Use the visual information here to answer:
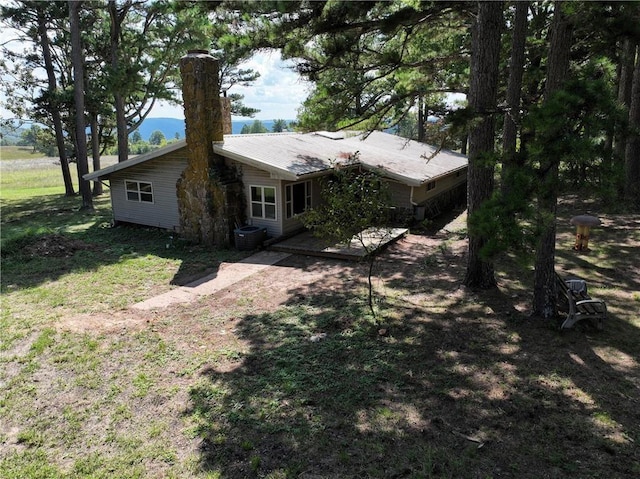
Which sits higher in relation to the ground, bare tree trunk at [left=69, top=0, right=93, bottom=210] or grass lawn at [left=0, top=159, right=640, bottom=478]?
bare tree trunk at [left=69, top=0, right=93, bottom=210]

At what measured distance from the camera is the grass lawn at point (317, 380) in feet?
16.5

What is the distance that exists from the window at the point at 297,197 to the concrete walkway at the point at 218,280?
86.2 inches

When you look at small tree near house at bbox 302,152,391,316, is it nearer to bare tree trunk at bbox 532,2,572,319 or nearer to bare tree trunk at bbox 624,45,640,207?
bare tree trunk at bbox 532,2,572,319

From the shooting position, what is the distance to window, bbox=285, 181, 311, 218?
1566 cm

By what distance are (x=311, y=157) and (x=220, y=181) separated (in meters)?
3.86

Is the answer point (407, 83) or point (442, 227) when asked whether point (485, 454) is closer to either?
point (407, 83)

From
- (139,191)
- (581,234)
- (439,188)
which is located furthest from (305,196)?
(581,234)

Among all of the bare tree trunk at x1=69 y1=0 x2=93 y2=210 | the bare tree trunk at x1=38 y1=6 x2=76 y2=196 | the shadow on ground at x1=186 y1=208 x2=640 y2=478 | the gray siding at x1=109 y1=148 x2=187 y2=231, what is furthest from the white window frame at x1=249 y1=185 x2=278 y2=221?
the bare tree trunk at x1=38 y1=6 x2=76 y2=196

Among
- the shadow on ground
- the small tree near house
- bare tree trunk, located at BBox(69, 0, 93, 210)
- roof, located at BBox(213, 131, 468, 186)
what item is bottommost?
the shadow on ground

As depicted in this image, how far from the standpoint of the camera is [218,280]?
460 inches

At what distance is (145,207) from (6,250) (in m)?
5.15

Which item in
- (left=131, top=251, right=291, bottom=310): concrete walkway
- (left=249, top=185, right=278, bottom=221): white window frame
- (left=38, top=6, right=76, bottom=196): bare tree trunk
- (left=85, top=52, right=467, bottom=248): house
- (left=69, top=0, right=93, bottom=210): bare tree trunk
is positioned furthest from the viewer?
(left=38, top=6, right=76, bottom=196): bare tree trunk

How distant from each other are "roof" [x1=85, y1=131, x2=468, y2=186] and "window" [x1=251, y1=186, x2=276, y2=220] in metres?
1.15

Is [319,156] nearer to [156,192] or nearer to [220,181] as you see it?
[220,181]
